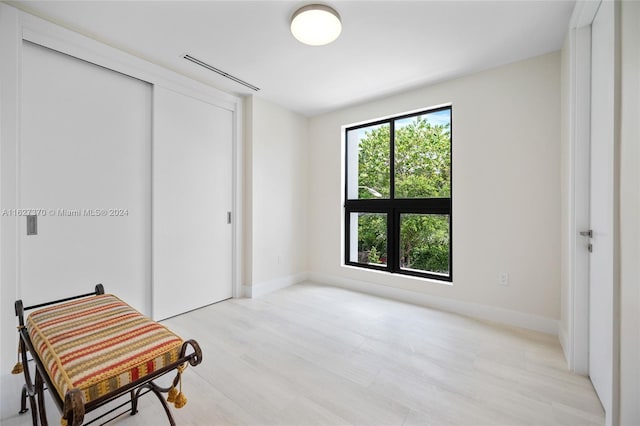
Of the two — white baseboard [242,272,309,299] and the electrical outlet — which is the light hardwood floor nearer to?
the electrical outlet

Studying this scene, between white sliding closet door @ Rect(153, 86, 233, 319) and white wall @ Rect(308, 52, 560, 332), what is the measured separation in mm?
2167

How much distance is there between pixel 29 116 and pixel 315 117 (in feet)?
9.76

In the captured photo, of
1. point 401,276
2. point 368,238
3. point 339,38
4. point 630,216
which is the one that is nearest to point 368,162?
point 368,238

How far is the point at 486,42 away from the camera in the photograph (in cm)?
223

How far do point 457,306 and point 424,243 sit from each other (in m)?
0.76

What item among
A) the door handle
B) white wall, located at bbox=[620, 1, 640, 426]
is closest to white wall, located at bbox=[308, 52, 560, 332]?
white wall, located at bbox=[620, 1, 640, 426]

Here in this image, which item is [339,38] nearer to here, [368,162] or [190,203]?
[368,162]

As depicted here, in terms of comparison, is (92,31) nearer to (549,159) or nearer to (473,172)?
(473,172)

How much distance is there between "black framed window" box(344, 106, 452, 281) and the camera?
313 centimetres

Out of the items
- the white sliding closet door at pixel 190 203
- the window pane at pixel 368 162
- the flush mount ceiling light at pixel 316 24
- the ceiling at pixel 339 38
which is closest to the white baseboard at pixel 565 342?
the window pane at pixel 368 162

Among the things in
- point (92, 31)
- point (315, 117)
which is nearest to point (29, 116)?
point (92, 31)

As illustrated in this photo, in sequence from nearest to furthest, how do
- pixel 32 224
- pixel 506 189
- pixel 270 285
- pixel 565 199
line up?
pixel 32 224 → pixel 565 199 → pixel 506 189 → pixel 270 285

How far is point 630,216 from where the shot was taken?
3.74ft

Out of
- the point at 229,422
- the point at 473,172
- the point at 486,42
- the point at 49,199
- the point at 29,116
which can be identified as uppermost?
the point at 486,42
